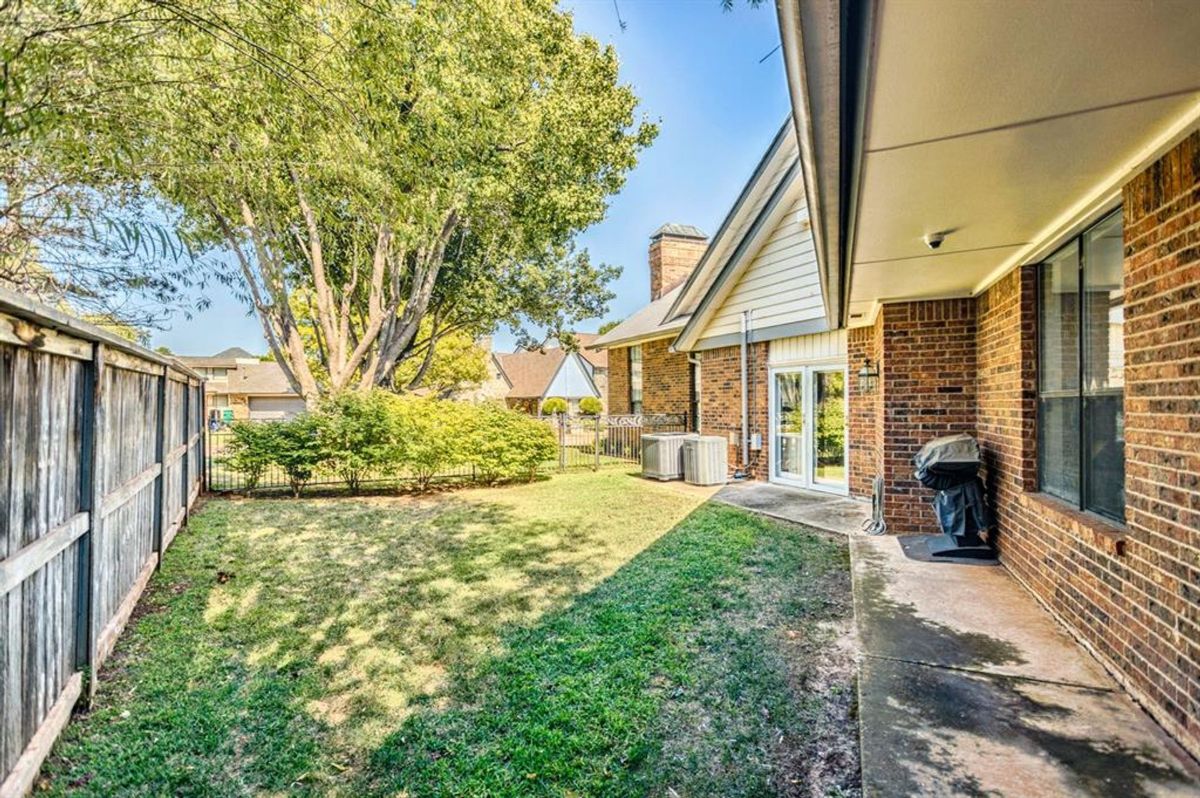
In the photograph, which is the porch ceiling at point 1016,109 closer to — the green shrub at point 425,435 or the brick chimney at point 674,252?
the green shrub at point 425,435

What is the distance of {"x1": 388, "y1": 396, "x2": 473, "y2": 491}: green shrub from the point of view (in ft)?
35.1

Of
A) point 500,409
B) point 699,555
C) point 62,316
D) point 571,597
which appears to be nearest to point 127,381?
point 62,316

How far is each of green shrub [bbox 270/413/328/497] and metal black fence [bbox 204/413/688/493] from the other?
10.8 inches

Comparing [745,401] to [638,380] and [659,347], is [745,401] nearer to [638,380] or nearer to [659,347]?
[659,347]

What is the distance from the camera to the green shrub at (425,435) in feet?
35.1

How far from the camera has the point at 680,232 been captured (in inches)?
691

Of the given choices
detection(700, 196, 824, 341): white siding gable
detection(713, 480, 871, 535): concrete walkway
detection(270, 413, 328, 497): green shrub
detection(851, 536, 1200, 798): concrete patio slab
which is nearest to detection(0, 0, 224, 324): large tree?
detection(270, 413, 328, 497): green shrub

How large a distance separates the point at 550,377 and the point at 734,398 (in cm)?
2740

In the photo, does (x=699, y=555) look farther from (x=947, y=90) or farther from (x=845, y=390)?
(x=947, y=90)

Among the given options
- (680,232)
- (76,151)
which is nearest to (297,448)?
(76,151)

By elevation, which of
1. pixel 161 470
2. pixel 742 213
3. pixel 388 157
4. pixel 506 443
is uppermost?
pixel 742 213

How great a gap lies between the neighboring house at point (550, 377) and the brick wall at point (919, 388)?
27.6 meters

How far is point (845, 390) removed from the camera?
358 inches

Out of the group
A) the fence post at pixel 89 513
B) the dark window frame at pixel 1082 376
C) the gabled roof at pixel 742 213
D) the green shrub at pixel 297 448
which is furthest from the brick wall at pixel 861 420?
the green shrub at pixel 297 448
